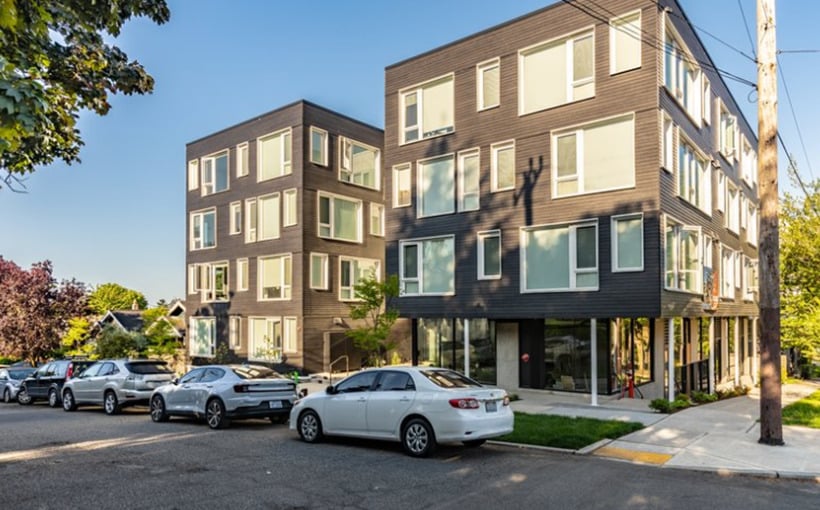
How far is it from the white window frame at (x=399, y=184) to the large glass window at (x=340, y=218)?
763 centimetres

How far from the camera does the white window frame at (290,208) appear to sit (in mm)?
29359

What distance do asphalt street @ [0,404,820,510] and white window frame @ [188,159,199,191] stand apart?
24065mm

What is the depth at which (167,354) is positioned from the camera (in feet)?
103

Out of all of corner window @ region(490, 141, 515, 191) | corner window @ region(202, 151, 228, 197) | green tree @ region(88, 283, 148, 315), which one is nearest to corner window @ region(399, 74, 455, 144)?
corner window @ region(490, 141, 515, 191)

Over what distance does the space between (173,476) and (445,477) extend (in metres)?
4.03

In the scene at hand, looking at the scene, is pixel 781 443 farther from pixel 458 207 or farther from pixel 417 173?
pixel 417 173

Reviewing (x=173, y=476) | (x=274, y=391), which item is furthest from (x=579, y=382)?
(x=173, y=476)

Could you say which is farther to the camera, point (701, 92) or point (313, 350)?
point (313, 350)

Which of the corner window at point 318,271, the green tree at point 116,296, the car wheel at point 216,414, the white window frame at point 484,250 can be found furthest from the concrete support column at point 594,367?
the green tree at point 116,296

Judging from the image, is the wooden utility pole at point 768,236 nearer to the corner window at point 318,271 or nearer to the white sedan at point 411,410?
the white sedan at point 411,410

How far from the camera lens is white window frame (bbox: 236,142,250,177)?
32.2 metres

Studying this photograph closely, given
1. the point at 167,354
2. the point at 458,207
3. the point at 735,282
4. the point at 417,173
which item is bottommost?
the point at 167,354

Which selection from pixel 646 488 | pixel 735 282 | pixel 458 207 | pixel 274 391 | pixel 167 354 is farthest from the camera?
pixel 167 354

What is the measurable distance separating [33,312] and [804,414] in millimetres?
38147
